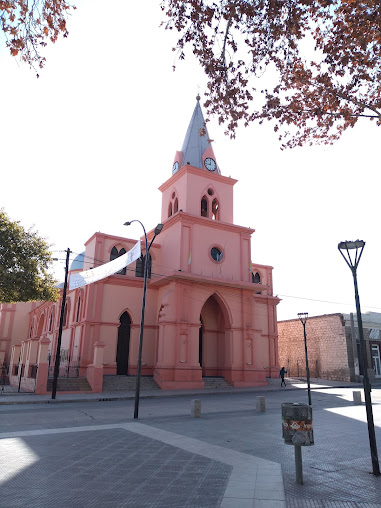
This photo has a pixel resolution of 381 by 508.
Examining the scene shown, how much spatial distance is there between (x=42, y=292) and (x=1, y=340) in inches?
1020

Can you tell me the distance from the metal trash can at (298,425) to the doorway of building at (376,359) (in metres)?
34.1

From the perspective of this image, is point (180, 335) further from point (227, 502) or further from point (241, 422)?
point (227, 502)

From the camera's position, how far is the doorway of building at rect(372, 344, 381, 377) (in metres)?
35.0

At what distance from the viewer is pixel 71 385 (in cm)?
2172

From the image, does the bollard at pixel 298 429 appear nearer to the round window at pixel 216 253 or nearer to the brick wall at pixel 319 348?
the round window at pixel 216 253

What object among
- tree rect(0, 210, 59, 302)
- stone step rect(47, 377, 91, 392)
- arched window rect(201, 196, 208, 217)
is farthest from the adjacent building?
tree rect(0, 210, 59, 302)

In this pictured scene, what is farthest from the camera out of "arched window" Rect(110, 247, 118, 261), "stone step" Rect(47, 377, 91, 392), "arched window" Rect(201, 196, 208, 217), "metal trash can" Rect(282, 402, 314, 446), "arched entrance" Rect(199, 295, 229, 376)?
"arched window" Rect(201, 196, 208, 217)

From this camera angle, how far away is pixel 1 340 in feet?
142

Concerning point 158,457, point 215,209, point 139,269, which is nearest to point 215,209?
point 215,209

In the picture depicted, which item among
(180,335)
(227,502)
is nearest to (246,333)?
(180,335)

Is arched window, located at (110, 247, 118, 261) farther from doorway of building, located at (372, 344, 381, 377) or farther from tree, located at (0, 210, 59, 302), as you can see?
doorway of building, located at (372, 344, 381, 377)

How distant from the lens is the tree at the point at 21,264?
68.2 ft

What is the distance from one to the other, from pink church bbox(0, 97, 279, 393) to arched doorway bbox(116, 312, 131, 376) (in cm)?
7

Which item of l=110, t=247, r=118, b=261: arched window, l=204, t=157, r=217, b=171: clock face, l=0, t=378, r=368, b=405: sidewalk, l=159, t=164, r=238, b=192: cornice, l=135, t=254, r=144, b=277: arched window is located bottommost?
l=0, t=378, r=368, b=405: sidewalk
